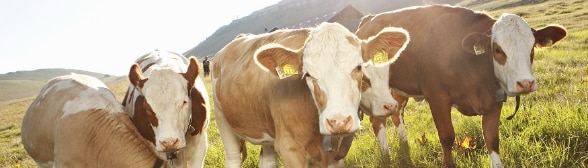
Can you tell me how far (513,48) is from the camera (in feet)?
14.6

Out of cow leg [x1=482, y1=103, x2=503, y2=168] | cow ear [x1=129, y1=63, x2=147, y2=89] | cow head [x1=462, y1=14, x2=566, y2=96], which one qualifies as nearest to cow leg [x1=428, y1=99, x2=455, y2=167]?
cow leg [x1=482, y1=103, x2=503, y2=168]

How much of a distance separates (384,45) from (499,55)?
1.51 meters

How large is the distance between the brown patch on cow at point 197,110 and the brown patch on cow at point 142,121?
51cm

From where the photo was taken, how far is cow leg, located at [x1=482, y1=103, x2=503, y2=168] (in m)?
4.55

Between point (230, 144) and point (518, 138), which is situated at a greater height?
point (518, 138)

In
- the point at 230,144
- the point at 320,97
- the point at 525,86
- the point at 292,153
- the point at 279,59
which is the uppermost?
the point at 279,59

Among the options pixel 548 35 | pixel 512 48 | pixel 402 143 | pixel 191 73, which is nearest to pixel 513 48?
pixel 512 48

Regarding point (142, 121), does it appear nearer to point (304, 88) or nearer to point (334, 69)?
point (304, 88)

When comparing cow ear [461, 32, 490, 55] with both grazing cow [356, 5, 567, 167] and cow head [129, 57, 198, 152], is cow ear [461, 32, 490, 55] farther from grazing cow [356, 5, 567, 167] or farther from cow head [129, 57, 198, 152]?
cow head [129, 57, 198, 152]

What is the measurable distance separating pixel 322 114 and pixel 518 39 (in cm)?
248

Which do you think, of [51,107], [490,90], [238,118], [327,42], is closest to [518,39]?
[490,90]

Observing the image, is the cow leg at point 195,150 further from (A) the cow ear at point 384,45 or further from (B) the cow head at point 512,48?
(B) the cow head at point 512,48

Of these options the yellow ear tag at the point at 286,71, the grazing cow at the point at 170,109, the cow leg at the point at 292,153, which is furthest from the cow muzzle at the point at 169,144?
the yellow ear tag at the point at 286,71

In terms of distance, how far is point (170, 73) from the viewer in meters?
4.53
